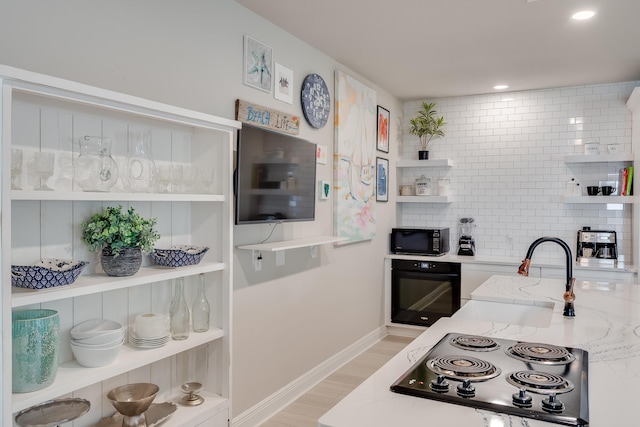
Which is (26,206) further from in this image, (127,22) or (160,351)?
(127,22)

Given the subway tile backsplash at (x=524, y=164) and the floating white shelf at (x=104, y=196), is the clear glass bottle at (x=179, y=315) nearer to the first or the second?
the floating white shelf at (x=104, y=196)

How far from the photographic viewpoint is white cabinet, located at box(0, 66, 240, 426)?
1596mm

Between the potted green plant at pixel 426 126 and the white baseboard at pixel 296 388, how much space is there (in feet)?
7.28

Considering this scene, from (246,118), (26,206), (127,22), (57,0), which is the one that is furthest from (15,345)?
(246,118)

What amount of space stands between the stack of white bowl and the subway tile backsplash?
420cm

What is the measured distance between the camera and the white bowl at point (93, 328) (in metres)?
1.88

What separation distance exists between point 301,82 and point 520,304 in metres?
2.19

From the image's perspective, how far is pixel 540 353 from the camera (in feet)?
5.62

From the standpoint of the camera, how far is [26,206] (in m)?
1.84

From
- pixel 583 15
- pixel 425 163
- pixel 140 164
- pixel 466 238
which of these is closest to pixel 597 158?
pixel 466 238

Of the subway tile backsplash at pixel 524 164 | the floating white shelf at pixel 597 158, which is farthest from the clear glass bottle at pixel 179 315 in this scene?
the floating white shelf at pixel 597 158

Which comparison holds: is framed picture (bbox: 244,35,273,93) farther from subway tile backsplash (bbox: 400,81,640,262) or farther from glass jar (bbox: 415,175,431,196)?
glass jar (bbox: 415,175,431,196)

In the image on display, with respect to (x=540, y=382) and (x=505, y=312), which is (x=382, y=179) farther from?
(x=540, y=382)

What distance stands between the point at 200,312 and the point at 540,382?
1543 millimetres
